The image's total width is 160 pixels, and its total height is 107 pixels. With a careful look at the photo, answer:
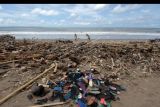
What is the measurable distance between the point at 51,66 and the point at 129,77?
311 centimetres

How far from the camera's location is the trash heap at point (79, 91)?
19.5ft

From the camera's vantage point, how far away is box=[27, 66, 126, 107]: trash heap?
19.5ft

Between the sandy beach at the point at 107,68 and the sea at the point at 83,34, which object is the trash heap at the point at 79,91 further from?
the sea at the point at 83,34

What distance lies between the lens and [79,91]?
628cm

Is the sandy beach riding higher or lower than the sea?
lower

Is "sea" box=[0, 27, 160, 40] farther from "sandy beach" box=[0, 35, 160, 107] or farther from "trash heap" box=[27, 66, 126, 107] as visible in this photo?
"trash heap" box=[27, 66, 126, 107]

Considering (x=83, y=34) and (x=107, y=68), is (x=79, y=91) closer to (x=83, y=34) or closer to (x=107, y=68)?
(x=107, y=68)

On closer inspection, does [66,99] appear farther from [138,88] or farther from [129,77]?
[129,77]

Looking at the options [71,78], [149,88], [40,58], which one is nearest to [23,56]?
[40,58]

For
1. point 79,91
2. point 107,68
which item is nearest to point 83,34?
point 107,68

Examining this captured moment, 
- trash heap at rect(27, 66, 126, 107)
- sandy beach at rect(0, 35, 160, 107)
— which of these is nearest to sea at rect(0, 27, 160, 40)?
sandy beach at rect(0, 35, 160, 107)

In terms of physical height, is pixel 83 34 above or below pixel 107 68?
above

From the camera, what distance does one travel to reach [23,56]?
1060 cm

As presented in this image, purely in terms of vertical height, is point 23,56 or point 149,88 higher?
point 23,56
